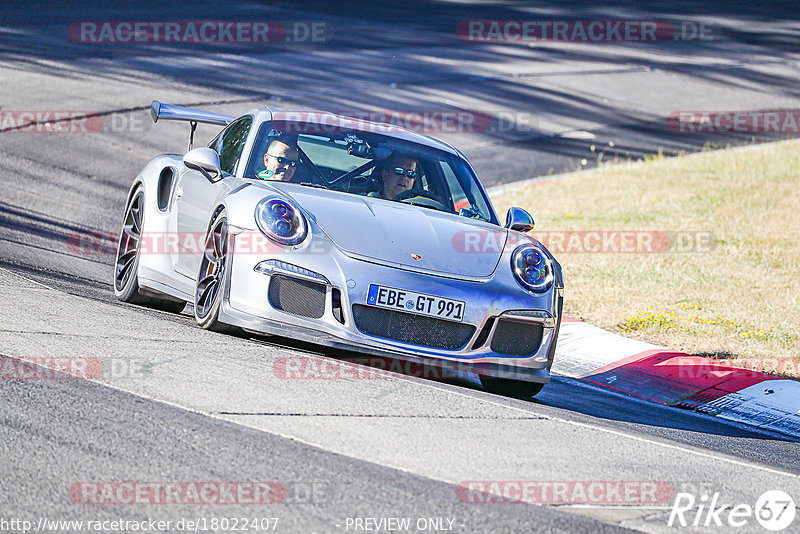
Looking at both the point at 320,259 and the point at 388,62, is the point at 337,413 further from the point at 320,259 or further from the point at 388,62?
the point at 388,62

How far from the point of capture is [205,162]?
6.73m

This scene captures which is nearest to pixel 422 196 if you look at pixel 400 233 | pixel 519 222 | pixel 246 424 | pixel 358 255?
pixel 519 222

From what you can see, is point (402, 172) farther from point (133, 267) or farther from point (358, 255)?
point (133, 267)

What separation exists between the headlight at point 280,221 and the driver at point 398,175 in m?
0.99

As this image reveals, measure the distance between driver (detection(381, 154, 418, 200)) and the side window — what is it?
0.93m

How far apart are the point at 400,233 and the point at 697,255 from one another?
6756 mm

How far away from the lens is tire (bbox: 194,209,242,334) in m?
6.14

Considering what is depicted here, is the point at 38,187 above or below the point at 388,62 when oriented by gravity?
below

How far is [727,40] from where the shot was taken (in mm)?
30516

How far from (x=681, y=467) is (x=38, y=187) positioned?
902 cm

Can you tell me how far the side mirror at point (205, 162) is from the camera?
6738mm

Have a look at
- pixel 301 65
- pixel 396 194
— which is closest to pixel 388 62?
pixel 301 65

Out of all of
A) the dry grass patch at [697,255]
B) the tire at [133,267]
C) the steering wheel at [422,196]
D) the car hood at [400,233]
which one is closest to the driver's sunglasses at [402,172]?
the steering wheel at [422,196]

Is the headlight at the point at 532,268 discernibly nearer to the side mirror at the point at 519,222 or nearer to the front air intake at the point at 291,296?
the side mirror at the point at 519,222
